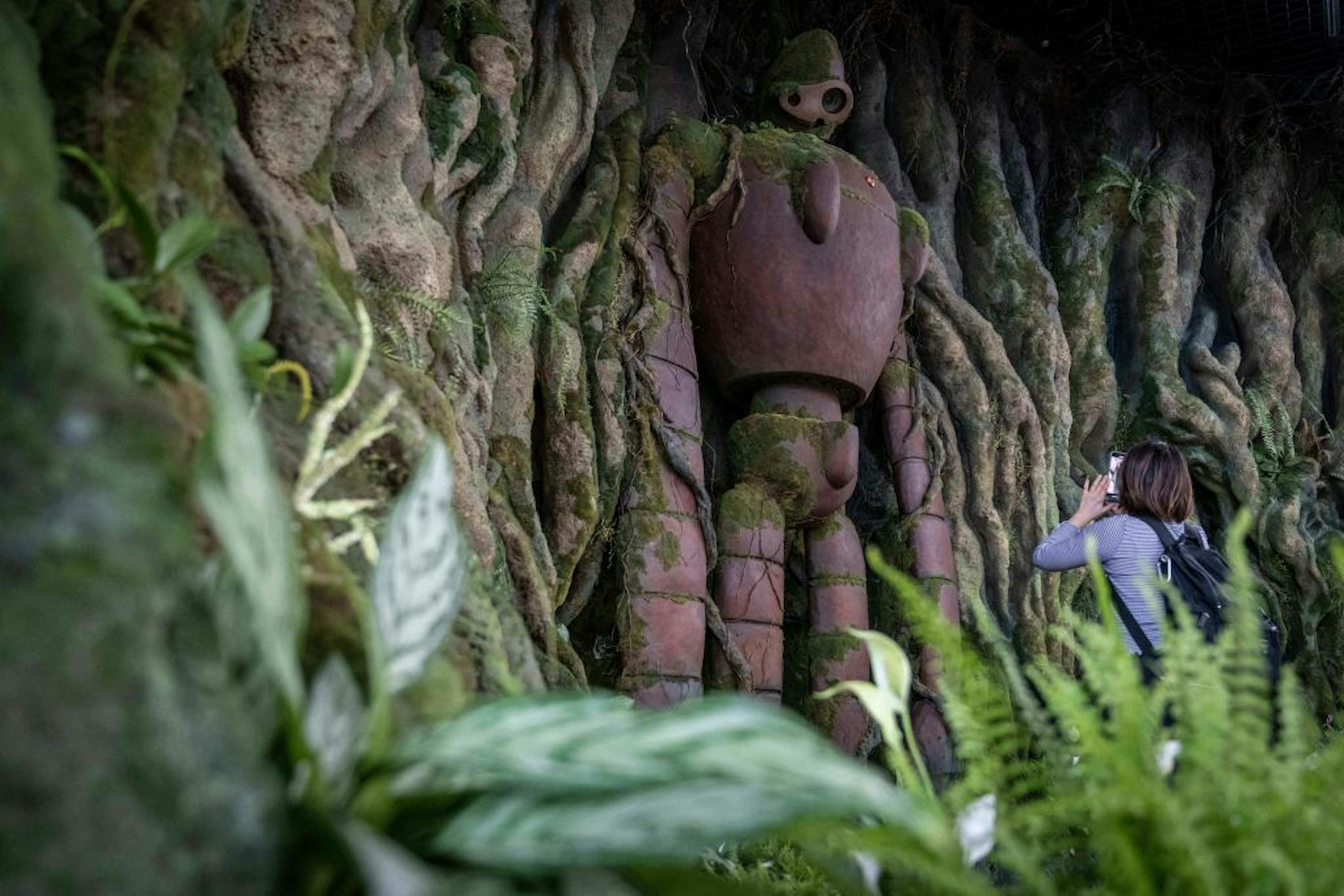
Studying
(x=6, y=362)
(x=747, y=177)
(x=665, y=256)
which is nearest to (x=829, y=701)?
(x=665, y=256)

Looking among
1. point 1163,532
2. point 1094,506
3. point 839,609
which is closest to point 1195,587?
point 1163,532

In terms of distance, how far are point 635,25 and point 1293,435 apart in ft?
10.1

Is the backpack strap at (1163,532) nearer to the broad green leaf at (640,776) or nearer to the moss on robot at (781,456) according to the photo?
the moss on robot at (781,456)

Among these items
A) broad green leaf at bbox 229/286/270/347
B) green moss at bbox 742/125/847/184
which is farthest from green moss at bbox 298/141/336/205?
green moss at bbox 742/125/847/184

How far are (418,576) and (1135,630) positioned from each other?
62.8 inches

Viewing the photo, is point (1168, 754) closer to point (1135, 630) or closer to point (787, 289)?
point (1135, 630)

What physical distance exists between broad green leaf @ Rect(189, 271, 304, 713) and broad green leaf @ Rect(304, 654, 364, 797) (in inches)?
0.6

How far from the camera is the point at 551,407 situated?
2268mm

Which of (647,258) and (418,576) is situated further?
(647,258)

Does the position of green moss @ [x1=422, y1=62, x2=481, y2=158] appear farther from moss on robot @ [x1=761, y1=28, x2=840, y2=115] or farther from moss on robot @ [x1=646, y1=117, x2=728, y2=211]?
moss on robot @ [x1=761, y1=28, x2=840, y2=115]

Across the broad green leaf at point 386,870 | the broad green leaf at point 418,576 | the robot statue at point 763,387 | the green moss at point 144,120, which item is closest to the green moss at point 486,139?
the robot statue at point 763,387

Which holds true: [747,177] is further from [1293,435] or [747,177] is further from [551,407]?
[1293,435]

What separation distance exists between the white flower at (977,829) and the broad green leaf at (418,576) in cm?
36

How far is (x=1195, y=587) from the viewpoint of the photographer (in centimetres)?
192
